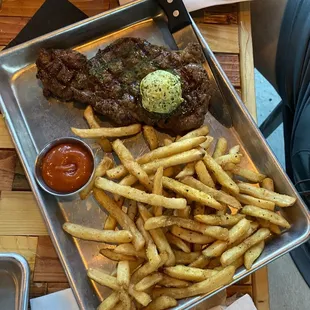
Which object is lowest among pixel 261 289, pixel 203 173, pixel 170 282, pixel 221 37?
pixel 261 289

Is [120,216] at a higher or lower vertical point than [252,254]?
higher

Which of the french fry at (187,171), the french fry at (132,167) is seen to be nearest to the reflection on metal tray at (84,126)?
the french fry at (132,167)

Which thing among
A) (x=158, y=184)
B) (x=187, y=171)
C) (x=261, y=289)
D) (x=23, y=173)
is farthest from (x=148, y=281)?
(x=23, y=173)

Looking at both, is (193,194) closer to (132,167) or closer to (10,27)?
(132,167)

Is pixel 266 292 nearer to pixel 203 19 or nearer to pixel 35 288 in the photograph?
pixel 35 288

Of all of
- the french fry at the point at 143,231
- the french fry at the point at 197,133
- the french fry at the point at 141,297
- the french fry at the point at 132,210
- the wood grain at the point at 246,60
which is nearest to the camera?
the french fry at the point at 141,297

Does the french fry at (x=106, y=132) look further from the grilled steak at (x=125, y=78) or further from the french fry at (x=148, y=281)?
the french fry at (x=148, y=281)
